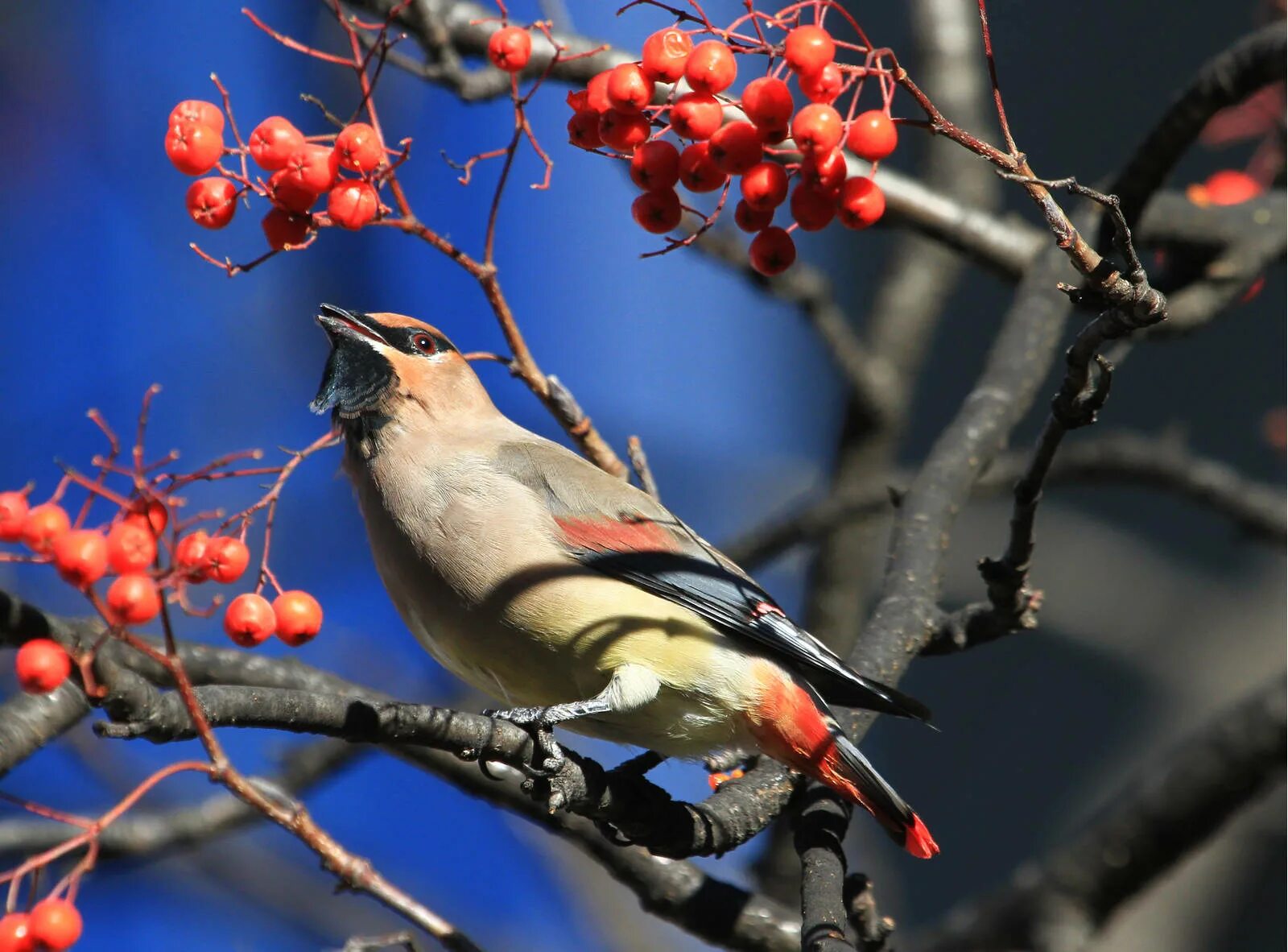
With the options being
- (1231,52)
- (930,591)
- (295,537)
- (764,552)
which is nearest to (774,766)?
(930,591)

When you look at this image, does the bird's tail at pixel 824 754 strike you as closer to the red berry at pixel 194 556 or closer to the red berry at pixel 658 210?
the red berry at pixel 658 210

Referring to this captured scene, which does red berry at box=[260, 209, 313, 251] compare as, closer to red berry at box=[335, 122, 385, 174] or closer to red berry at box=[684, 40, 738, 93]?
red berry at box=[335, 122, 385, 174]

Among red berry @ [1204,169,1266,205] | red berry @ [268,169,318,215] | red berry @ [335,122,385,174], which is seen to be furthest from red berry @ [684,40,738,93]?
red berry @ [1204,169,1266,205]

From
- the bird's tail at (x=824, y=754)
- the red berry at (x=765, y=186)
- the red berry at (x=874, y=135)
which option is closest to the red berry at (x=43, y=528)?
the red berry at (x=765, y=186)

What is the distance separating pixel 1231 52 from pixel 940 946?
2.34 meters

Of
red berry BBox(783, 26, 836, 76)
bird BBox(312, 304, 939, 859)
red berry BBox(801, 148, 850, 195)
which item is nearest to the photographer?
red berry BBox(783, 26, 836, 76)

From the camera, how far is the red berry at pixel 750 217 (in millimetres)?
2511

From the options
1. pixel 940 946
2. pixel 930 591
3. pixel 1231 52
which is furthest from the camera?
pixel 940 946

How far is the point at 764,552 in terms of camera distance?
4.70 meters

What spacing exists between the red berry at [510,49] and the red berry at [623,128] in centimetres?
23

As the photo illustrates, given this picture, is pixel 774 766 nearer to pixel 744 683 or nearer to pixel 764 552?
pixel 744 683

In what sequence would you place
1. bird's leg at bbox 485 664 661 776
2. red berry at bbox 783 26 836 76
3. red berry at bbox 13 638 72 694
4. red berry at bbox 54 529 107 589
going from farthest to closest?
1. bird's leg at bbox 485 664 661 776
2. red berry at bbox 783 26 836 76
3. red berry at bbox 54 529 107 589
4. red berry at bbox 13 638 72 694

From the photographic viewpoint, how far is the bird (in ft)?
9.48

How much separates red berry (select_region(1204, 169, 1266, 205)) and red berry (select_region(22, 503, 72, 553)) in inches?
133
